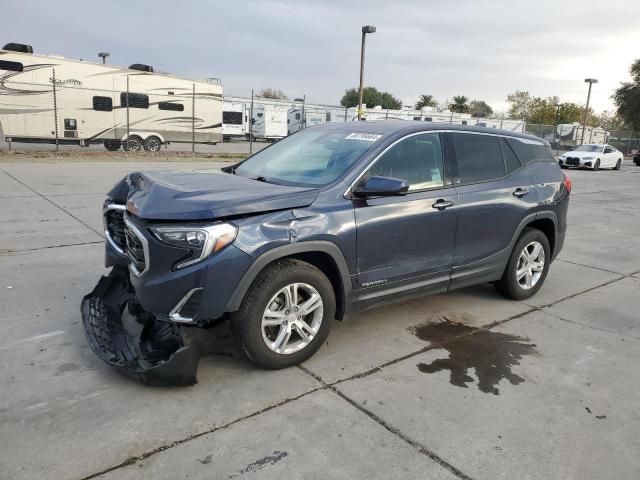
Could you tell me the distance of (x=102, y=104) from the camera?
2116 cm

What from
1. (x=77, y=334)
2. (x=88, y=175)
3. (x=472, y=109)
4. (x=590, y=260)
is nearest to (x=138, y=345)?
(x=77, y=334)

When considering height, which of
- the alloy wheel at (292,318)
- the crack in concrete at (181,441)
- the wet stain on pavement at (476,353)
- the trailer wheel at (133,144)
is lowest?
the crack in concrete at (181,441)

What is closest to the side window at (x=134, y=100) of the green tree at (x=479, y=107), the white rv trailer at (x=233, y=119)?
the white rv trailer at (x=233, y=119)

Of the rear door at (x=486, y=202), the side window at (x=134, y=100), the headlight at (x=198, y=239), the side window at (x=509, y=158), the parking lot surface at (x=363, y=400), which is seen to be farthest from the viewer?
the side window at (x=134, y=100)

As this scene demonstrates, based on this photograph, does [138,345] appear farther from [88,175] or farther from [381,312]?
[88,175]

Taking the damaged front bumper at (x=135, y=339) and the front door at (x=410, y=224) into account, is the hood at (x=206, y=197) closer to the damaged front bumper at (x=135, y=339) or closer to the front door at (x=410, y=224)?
the front door at (x=410, y=224)

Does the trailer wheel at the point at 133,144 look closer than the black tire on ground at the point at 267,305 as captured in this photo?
No

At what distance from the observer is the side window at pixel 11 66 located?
60.6 ft

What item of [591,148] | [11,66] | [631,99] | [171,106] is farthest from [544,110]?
[11,66]

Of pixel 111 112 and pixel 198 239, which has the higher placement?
pixel 111 112

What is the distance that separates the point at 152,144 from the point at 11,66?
6.13 m

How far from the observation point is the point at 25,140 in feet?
65.2

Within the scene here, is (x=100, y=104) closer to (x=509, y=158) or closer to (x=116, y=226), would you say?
(x=116, y=226)

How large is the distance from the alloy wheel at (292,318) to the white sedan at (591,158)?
87.0 ft
